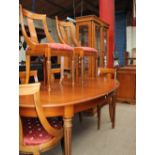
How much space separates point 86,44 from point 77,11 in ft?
20.3

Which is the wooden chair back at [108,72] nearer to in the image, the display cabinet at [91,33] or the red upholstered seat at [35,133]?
the display cabinet at [91,33]

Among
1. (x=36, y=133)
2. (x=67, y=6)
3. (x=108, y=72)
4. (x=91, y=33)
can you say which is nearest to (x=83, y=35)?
(x=91, y=33)

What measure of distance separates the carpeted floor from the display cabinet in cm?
113

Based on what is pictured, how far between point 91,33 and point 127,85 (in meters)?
1.54

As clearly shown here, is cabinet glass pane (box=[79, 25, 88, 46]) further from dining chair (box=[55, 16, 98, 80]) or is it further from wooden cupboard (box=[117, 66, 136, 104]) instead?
wooden cupboard (box=[117, 66, 136, 104])

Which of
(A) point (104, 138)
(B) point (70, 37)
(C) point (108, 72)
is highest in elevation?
(B) point (70, 37)

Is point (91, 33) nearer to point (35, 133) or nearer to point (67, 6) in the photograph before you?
point (35, 133)

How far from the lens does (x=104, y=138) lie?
259 centimetres

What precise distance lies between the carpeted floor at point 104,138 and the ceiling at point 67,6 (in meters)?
→ 5.48

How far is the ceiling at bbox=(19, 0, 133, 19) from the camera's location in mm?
7657

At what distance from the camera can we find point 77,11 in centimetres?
949
